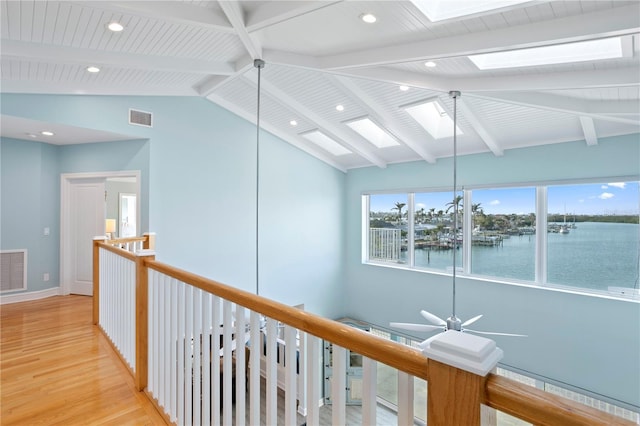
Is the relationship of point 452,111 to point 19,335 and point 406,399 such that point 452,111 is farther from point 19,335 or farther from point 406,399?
point 19,335

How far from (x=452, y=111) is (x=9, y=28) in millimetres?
5008

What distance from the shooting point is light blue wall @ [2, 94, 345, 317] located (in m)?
5.16

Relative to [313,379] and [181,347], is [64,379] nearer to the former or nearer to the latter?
[181,347]

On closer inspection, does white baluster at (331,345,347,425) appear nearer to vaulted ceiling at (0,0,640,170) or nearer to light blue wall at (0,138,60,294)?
vaulted ceiling at (0,0,640,170)

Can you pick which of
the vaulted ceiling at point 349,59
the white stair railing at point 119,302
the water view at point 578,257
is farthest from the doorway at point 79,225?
the water view at point 578,257

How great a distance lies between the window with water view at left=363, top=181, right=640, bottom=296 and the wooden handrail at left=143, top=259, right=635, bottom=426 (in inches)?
160

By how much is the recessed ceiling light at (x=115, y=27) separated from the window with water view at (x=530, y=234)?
172 inches

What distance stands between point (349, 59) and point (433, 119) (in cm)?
253

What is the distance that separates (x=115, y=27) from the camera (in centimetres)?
311

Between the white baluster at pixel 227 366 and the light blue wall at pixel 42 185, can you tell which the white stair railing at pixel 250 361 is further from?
the light blue wall at pixel 42 185

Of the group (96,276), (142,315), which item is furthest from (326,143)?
(142,315)

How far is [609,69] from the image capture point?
3246 millimetres

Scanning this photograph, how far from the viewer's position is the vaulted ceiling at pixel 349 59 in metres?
2.75

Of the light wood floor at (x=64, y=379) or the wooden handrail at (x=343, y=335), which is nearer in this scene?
the wooden handrail at (x=343, y=335)
